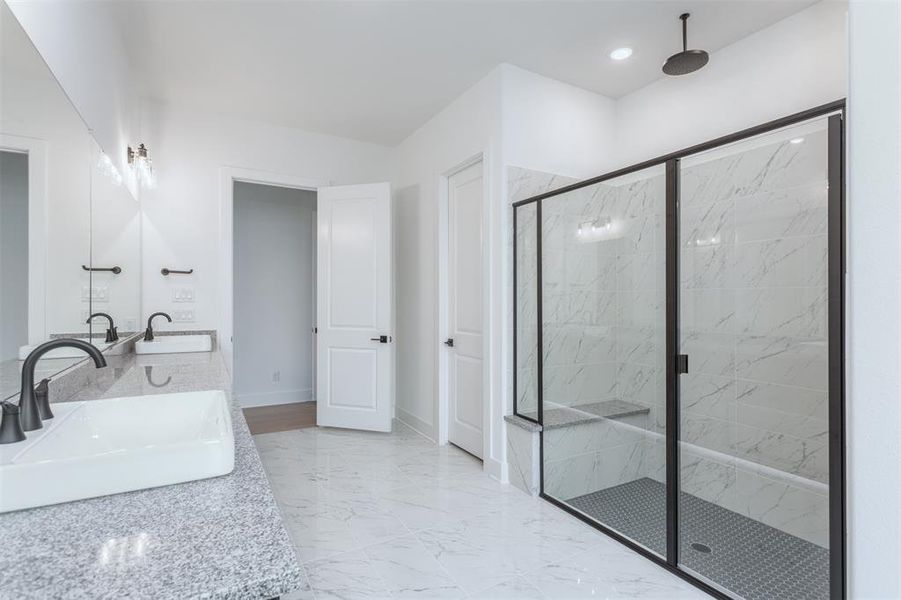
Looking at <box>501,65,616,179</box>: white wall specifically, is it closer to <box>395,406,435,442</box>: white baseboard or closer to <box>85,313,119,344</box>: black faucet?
<box>395,406,435,442</box>: white baseboard

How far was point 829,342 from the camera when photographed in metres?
1.37

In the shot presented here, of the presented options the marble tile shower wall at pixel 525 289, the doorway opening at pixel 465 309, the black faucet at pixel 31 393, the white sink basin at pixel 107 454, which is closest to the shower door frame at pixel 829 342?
the marble tile shower wall at pixel 525 289

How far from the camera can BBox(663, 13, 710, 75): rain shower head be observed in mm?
2344

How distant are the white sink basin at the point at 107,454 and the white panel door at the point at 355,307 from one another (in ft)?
8.03

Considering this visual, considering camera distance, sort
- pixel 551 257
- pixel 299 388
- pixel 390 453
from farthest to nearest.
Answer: pixel 299 388
pixel 390 453
pixel 551 257

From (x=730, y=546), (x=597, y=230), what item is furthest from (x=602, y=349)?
(x=730, y=546)

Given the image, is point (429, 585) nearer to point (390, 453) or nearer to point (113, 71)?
point (390, 453)

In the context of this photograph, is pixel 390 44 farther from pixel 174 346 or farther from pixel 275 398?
pixel 275 398

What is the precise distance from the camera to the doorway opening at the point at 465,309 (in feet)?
10.3

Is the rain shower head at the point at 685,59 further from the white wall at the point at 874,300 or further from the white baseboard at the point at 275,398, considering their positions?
the white baseboard at the point at 275,398

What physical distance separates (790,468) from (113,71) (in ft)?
13.4

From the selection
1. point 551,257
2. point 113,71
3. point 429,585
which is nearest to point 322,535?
point 429,585

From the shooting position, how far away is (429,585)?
1.75 m

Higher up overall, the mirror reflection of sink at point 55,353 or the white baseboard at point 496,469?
the mirror reflection of sink at point 55,353
